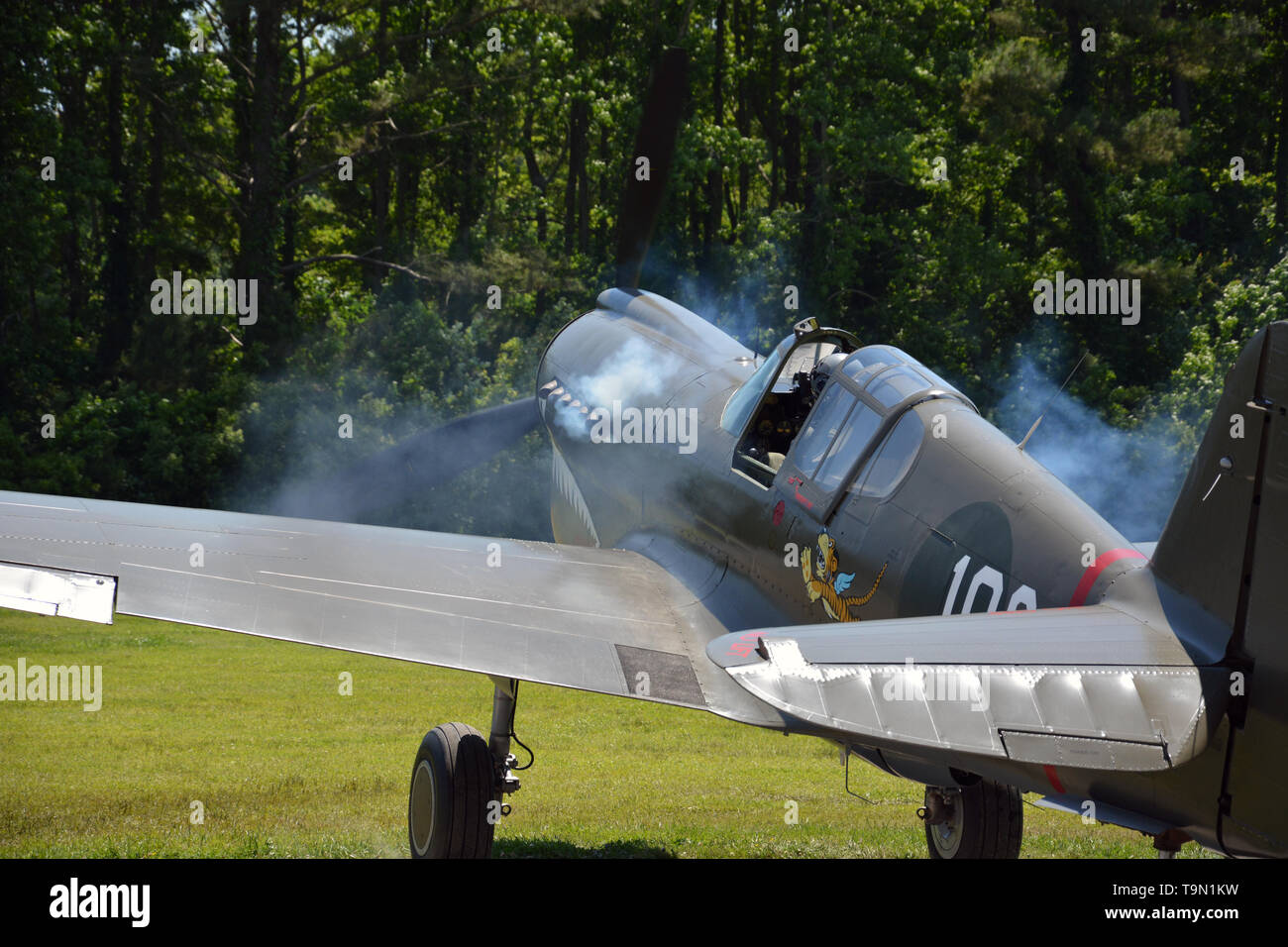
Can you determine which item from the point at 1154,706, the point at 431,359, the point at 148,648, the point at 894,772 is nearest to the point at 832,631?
the point at 1154,706

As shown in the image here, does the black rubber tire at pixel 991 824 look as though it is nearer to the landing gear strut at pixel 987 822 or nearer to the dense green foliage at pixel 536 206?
the landing gear strut at pixel 987 822

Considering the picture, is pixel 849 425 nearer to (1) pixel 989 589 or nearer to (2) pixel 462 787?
(1) pixel 989 589

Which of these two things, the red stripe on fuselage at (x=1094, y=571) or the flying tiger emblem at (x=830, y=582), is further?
the flying tiger emblem at (x=830, y=582)

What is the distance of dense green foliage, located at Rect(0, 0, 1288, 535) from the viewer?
950 inches

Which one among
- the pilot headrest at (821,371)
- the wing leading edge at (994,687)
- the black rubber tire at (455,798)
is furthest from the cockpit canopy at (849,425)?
the black rubber tire at (455,798)

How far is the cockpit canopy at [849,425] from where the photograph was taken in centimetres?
586

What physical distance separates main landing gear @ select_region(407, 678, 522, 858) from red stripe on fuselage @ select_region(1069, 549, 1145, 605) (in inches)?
124

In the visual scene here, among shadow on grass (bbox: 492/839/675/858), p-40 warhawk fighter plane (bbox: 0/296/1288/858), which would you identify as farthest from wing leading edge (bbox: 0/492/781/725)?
shadow on grass (bbox: 492/839/675/858)

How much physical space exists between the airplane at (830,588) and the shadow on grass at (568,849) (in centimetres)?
65

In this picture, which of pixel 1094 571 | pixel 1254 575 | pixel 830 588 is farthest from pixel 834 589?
pixel 1254 575

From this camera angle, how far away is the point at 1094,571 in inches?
185

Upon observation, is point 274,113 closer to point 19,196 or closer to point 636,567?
point 19,196

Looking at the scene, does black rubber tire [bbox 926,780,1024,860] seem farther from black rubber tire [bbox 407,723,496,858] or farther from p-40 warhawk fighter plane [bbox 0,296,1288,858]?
black rubber tire [bbox 407,723,496,858]

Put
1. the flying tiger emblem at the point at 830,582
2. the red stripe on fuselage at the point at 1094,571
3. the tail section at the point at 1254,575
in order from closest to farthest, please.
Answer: the tail section at the point at 1254,575 < the red stripe on fuselage at the point at 1094,571 < the flying tiger emblem at the point at 830,582
